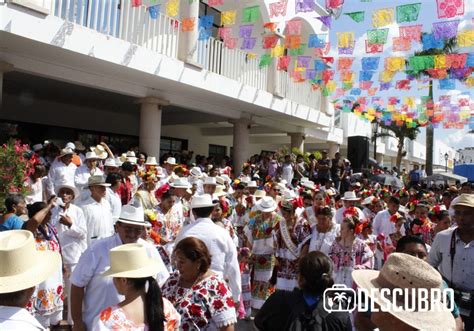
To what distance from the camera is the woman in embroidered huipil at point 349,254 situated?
4742mm

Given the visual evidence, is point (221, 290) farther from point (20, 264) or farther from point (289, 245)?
point (289, 245)

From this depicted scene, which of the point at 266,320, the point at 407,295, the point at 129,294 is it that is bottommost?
the point at 266,320

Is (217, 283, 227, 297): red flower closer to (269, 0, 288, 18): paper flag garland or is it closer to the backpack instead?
the backpack

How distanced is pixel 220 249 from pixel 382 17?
326 inches

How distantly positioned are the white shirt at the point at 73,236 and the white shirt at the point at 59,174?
3088mm

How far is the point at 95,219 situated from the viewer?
510 cm

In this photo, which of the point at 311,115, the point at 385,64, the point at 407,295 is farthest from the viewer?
the point at 311,115

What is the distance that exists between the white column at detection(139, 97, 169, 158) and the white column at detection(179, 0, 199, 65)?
5.31 ft

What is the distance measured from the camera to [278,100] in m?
14.8

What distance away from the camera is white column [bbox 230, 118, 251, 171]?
15414 millimetres

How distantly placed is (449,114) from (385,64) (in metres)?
9.57

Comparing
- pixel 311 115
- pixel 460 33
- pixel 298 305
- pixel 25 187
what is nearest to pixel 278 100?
pixel 311 115

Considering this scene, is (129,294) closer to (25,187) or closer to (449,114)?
(25,187)

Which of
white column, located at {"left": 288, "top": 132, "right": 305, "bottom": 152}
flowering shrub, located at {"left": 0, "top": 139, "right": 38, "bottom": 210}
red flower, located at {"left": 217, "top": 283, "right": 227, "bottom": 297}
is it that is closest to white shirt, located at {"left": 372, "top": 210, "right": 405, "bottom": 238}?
red flower, located at {"left": 217, "top": 283, "right": 227, "bottom": 297}
